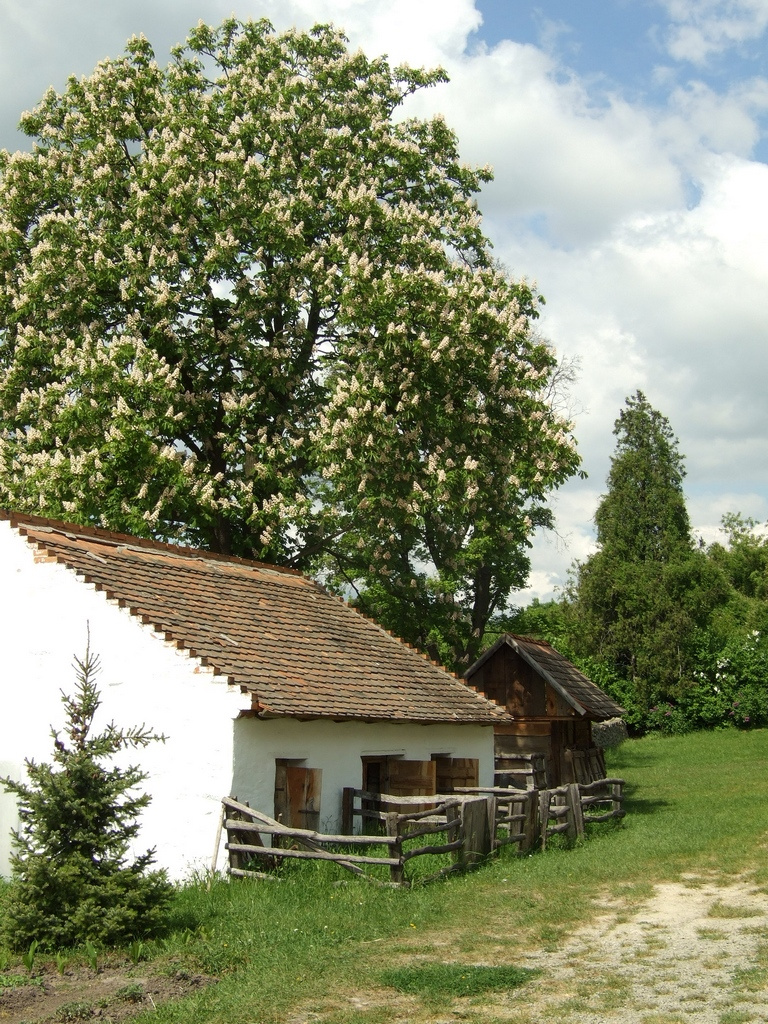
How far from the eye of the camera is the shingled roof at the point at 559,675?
2578 centimetres

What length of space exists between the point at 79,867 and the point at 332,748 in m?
6.09

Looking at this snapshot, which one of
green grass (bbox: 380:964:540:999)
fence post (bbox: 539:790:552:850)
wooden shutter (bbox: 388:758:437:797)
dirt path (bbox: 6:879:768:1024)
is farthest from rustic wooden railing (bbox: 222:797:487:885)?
green grass (bbox: 380:964:540:999)

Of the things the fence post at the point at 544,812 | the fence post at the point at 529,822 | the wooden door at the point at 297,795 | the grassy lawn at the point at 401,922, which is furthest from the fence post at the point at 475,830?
the wooden door at the point at 297,795

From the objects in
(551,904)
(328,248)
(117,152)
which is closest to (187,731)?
(551,904)

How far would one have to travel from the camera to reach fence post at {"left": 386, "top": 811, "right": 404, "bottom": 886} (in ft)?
42.1

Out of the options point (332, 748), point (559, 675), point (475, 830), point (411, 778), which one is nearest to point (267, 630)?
point (332, 748)

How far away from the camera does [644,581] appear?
39.9 metres

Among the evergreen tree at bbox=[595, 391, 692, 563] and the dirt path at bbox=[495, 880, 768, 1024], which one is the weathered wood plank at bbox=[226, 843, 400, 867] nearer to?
the dirt path at bbox=[495, 880, 768, 1024]

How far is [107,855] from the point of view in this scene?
1126cm

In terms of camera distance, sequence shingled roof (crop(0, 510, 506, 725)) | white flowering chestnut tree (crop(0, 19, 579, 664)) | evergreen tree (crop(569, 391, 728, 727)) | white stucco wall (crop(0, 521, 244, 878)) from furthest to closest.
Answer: evergreen tree (crop(569, 391, 728, 727))
white flowering chestnut tree (crop(0, 19, 579, 664))
shingled roof (crop(0, 510, 506, 725))
white stucco wall (crop(0, 521, 244, 878))

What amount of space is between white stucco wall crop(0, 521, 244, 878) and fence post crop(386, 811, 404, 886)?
2.29 meters

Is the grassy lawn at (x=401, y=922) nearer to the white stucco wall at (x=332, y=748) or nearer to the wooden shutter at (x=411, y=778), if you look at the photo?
the white stucco wall at (x=332, y=748)

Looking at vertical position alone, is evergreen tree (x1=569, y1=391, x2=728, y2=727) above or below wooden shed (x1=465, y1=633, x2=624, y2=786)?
above

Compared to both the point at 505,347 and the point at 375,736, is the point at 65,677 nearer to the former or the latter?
the point at 375,736
